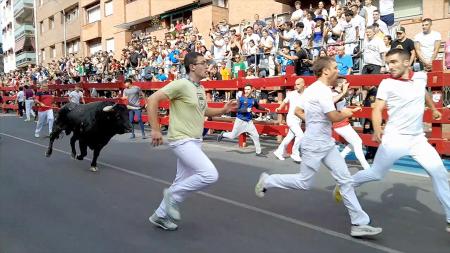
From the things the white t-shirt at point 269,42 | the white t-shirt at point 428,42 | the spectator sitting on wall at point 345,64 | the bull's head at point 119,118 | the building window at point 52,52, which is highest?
the building window at point 52,52

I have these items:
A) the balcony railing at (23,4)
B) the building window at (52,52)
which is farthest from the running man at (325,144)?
the balcony railing at (23,4)

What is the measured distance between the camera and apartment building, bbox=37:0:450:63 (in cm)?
1577

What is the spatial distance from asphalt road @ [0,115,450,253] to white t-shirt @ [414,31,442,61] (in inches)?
150

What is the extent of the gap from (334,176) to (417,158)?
0.87 meters

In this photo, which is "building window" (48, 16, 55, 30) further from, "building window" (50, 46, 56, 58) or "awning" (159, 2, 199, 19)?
"awning" (159, 2, 199, 19)

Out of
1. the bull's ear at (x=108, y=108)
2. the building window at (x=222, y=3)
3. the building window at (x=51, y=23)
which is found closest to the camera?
the bull's ear at (x=108, y=108)

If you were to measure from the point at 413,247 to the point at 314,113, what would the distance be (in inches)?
64.3

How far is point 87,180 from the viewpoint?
7660 mm

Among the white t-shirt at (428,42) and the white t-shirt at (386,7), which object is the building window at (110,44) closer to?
the white t-shirt at (386,7)

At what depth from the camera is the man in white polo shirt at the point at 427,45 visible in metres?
10.2

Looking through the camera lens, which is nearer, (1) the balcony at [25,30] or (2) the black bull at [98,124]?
(2) the black bull at [98,124]

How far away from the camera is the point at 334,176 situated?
4.70 m

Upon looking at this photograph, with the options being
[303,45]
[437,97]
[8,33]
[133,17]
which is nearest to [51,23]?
[133,17]

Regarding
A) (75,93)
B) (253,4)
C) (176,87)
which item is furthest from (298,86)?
(253,4)
